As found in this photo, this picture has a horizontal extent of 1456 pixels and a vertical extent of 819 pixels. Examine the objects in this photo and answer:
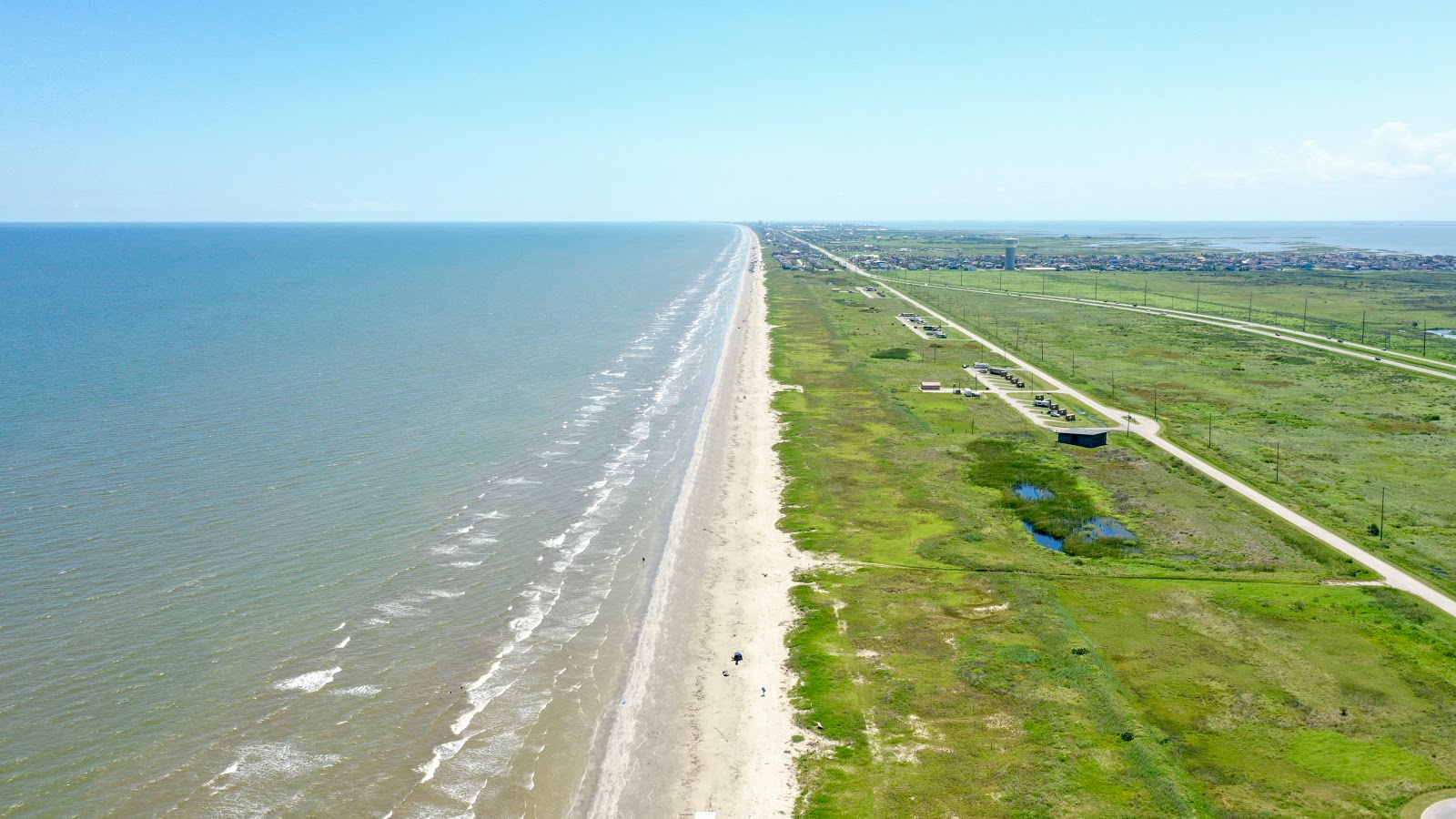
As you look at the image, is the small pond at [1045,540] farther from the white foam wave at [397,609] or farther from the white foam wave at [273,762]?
the white foam wave at [273,762]

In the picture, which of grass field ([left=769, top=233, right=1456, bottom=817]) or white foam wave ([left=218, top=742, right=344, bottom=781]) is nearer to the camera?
grass field ([left=769, top=233, right=1456, bottom=817])

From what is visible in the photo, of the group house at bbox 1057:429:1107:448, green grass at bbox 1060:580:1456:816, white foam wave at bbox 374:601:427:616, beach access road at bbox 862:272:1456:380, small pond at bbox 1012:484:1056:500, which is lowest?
green grass at bbox 1060:580:1456:816

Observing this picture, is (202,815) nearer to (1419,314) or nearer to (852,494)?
(852,494)

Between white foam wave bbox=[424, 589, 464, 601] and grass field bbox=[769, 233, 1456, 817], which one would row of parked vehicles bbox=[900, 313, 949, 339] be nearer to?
grass field bbox=[769, 233, 1456, 817]

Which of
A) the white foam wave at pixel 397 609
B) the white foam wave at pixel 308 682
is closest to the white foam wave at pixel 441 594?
the white foam wave at pixel 397 609

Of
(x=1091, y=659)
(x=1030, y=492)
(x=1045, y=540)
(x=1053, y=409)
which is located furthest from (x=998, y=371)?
(x=1091, y=659)

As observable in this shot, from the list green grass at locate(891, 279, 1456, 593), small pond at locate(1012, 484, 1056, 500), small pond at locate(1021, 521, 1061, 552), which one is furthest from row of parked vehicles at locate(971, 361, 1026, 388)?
small pond at locate(1021, 521, 1061, 552)
